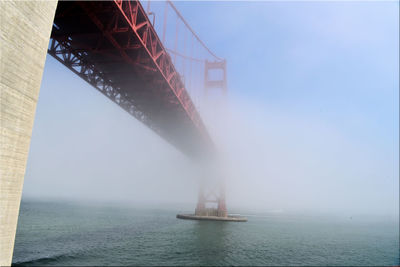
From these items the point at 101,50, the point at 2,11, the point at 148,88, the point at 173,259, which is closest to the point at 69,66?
the point at 101,50

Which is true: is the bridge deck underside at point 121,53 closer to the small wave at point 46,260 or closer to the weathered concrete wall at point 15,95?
the weathered concrete wall at point 15,95

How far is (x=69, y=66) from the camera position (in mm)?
14055

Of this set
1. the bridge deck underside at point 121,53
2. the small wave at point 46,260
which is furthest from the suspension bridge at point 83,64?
the small wave at point 46,260

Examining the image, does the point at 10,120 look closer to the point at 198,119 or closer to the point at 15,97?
the point at 15,97

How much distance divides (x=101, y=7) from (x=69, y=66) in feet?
17.7

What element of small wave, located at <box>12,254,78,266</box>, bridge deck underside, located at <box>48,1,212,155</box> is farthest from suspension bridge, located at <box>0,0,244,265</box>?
small wave, located at <box>12,254,78,266</box>

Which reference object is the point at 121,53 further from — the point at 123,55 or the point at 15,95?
the point at 15,95

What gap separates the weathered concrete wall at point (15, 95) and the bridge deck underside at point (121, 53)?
16.1 ft

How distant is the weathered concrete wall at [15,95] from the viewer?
4.75 meters

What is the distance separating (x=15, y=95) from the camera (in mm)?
4961

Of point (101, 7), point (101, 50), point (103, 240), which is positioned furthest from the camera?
point (103, 240)

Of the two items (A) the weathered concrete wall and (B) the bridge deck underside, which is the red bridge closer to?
(B) the bridge deck underside

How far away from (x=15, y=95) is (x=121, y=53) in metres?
8.35

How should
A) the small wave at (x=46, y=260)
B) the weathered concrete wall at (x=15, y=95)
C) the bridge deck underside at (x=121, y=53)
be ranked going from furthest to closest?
the small wave at (x=46, y=260) < the bridge deck underside at (x=121, y=53) < the weathered concrete wall at (x=15, y=95)
